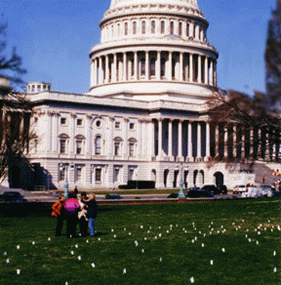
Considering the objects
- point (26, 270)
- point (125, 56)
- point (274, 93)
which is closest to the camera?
point (274, 93)

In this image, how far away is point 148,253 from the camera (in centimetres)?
2095

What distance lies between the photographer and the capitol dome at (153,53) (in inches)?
4835

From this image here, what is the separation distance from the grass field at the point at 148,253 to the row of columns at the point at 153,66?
9398cm

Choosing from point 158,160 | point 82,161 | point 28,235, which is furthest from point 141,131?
point 28,235

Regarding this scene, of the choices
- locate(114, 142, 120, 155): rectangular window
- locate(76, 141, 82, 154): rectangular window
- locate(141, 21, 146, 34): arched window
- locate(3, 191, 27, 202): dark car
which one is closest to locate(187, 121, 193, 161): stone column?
locate(114, 142, 120, 155): rectangular window

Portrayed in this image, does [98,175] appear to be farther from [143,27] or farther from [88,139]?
[143,27]

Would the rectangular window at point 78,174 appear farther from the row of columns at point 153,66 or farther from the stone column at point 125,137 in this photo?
the row of columns at point 153,66

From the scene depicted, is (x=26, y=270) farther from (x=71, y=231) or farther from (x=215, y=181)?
(x=215, y=181)

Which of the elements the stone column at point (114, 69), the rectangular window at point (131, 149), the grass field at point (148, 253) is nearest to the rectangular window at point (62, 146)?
the rectangular window at point (131, 149)

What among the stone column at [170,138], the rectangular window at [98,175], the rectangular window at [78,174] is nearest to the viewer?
the rectangular window at [78,174]

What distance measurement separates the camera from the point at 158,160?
362ft

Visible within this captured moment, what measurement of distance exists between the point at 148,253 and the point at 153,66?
10799 centimetres

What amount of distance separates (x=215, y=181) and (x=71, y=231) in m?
91.9

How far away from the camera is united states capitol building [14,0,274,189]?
10225 cm
